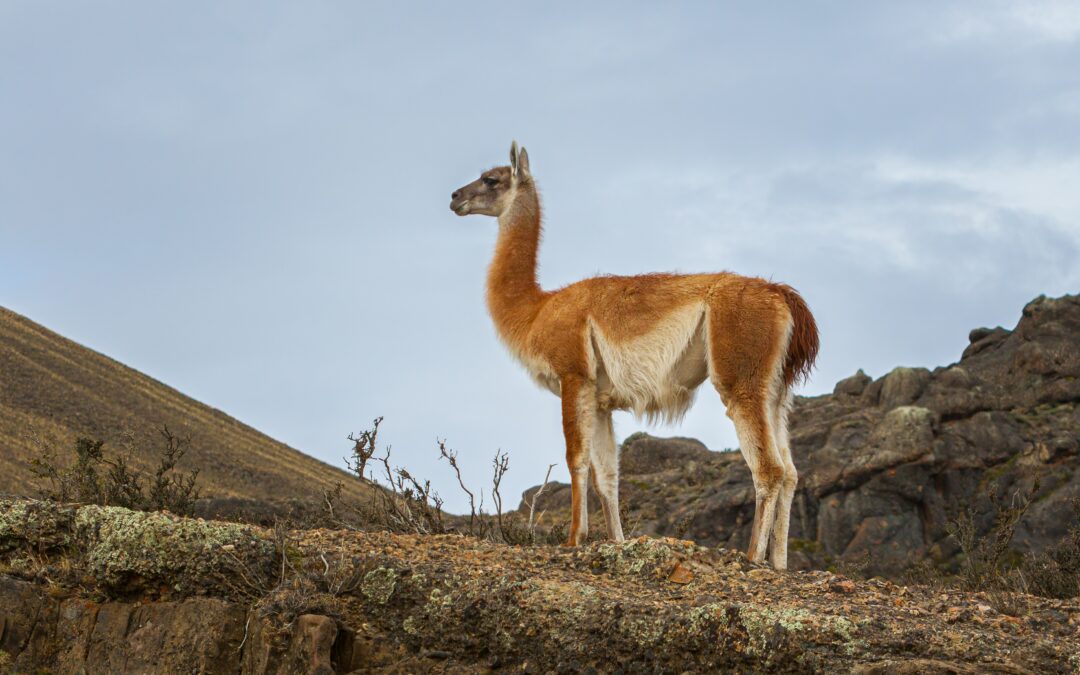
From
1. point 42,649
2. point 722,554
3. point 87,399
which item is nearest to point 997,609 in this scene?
point 722,554

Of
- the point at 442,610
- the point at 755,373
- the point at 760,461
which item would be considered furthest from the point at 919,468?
the point at 442,610

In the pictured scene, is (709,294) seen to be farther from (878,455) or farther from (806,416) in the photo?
(806,416)

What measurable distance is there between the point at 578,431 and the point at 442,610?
364cm

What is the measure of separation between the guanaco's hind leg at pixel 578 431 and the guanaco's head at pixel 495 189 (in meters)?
3.05

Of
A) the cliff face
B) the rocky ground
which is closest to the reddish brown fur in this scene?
the rocky ground

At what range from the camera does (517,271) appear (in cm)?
1227

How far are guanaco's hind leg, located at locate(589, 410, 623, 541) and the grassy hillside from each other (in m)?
37.4

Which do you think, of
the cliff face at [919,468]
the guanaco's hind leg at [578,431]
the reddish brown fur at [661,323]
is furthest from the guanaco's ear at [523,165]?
the cliff face at [919,468]

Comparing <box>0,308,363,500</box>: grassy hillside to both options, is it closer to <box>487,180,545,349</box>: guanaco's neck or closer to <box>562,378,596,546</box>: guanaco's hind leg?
<box>487,180,545,349</box>: guanaco's neck

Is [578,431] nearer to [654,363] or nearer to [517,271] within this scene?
[654,363]

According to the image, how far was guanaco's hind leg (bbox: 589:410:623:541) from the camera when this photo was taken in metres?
10.3

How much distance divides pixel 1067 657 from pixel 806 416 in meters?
28.9

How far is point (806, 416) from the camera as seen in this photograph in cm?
3431

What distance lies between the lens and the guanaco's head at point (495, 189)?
42.0 ft
